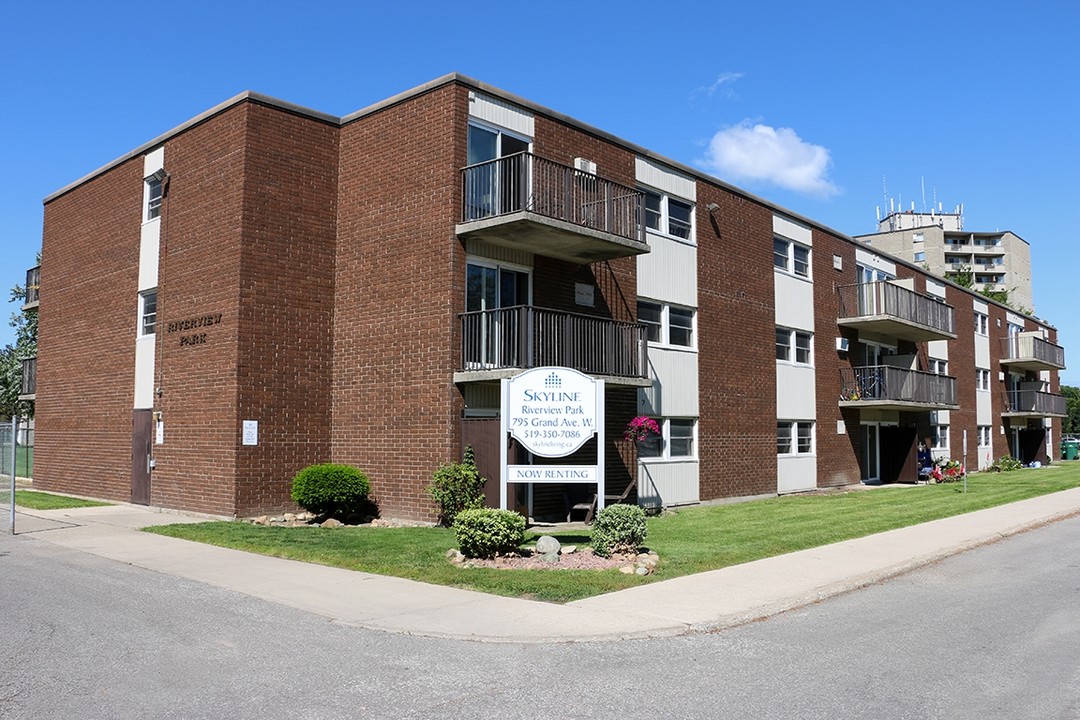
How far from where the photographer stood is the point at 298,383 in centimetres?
1808

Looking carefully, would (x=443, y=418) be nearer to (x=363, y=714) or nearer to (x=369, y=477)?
(x=369, y=477)

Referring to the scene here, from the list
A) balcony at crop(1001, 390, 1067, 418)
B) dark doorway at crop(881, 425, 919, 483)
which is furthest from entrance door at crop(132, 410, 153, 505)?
balcony at crop(1001, 390, 1067, 418)

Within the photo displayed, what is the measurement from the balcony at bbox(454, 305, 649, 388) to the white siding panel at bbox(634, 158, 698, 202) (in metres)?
4.98

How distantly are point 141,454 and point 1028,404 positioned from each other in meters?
42.3

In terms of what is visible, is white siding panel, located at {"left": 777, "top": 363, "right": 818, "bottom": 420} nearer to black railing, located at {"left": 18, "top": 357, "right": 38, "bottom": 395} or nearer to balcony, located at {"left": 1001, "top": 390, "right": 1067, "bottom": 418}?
black railing, located at {"left": 18, "top": 357, "right": 38, "bottom": 395}

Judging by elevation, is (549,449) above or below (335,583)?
above

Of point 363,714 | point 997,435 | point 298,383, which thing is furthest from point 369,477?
point 997,435

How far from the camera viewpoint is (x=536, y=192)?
17.0 m

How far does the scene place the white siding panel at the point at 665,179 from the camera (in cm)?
2112

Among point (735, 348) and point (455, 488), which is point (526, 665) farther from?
point (735, 348)

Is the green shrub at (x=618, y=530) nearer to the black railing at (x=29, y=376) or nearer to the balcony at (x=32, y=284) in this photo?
the black railing at (x=29, y=376)

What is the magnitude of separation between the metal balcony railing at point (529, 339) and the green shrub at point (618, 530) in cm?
454

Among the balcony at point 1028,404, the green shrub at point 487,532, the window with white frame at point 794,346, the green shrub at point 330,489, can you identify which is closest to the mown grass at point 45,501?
the green shrub at point 330,489

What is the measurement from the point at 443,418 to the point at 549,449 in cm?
396
